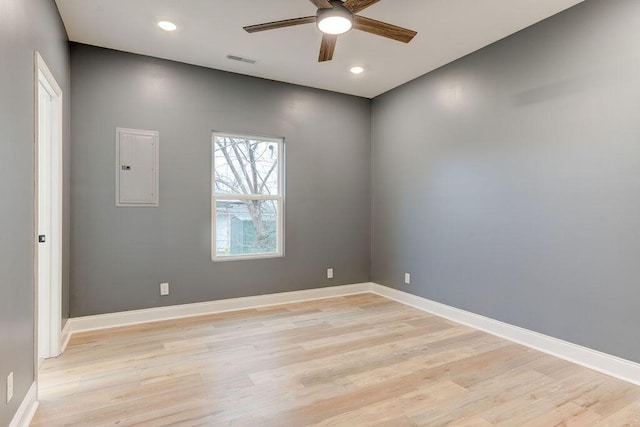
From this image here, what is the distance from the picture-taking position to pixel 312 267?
471 centimetres

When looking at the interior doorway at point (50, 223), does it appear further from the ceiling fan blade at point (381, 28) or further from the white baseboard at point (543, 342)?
the white baseboard at point (543, 342)

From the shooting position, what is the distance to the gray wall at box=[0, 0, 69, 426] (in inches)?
65.2

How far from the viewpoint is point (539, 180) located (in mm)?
3047

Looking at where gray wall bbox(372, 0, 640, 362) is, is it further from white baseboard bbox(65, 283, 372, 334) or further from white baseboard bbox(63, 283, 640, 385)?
white baseboard bbox(65, 283, 372, 334)

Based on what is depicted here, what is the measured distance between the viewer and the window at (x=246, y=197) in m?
4.18

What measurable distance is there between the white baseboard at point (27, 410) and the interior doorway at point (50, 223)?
81 centimetres

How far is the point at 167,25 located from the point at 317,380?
319cm

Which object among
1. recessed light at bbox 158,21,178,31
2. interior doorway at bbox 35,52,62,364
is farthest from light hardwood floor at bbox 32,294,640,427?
recessed light at bbox 158,21,178,31

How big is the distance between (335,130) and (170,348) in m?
3.32

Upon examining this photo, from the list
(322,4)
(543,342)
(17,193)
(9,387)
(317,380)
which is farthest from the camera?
(543,342)

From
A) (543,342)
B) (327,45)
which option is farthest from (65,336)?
(543,342)

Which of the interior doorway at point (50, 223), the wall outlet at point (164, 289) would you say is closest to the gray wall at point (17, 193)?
the interior doorway at point (50, 223)

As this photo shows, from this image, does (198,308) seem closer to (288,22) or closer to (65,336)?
(65,336)

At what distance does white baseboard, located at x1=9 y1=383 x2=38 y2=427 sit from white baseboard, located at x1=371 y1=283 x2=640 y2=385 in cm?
360
